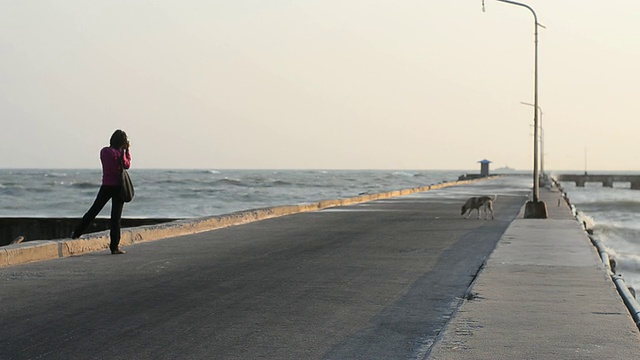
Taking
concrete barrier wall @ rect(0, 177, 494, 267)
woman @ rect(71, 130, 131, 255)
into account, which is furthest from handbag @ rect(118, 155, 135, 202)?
concrete barrier wall @ rect(0, 177, 494, 267)

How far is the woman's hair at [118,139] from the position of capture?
15758mm

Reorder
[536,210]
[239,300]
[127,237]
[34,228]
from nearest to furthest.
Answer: [239,300], [127,237], [536,210], [34,228]

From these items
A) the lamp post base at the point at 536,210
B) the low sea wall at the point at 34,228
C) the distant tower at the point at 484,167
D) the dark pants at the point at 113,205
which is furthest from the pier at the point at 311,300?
the distant tower at the point at 484,167

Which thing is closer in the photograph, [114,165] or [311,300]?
[311,300]

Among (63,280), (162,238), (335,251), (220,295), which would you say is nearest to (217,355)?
(220,295)

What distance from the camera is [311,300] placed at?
11188mm

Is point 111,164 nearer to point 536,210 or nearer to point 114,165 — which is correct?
point 114,165

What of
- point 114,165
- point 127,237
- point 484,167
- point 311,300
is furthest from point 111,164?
point 484,167

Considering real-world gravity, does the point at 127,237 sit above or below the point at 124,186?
below

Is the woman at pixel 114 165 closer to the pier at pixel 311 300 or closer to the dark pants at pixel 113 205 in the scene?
the dark pants at pixel 113 205

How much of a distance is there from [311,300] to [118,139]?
588 centimetres

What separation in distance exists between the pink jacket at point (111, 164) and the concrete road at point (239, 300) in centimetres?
125

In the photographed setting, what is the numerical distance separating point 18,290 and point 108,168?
14.2 ft

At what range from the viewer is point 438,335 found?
866cm
